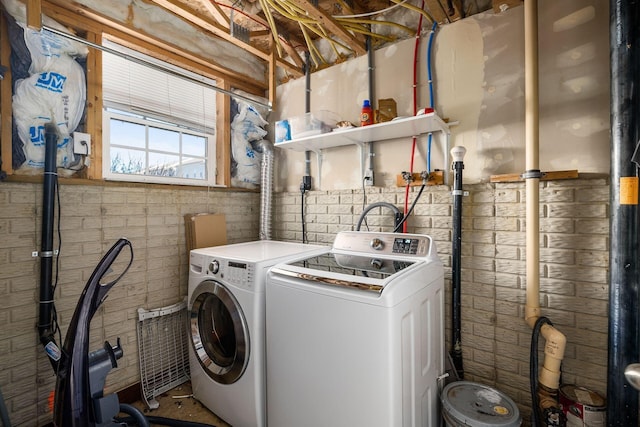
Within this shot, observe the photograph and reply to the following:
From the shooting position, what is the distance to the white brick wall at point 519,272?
1.52 metres

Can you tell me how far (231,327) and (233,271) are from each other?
1.68 ft

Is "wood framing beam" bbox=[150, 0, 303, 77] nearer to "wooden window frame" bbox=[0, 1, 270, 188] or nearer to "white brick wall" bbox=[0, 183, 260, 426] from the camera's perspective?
"wooden window frame" bbox=[0, 1, 270, 188]

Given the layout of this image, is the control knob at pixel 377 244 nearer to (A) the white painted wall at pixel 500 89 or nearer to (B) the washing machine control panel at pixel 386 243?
(B) the washing machine control panel at pixel 386 243

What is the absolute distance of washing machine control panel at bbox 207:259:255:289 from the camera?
1.63 m

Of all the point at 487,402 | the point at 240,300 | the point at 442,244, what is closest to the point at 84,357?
the point at 240,300

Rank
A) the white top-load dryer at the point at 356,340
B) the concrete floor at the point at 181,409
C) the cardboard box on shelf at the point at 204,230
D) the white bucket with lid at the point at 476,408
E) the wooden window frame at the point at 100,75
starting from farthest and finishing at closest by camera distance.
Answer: the cardboard box on shelf at the point at 204,230
the concrete floor at the point at 181,409
the wooden window frame at the point at 100,75
the white bucket with lid at the point at 476,408
the white top-load dryer at the point at 356,340

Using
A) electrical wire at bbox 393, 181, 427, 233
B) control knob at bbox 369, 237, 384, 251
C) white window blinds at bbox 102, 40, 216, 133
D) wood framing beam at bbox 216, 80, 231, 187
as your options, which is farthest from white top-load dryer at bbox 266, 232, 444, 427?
white window blinds at bbox 102, 40, 216, 133

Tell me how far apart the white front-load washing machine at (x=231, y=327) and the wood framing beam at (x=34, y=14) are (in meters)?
1.50

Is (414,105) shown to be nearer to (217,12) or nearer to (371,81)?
(371,81)

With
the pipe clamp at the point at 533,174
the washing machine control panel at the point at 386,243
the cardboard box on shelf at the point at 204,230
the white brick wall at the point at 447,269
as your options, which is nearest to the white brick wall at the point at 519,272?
the white brick wall at the point at 447,269

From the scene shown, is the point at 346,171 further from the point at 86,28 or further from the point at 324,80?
the point at 86,28

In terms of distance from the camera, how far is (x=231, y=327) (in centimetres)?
197

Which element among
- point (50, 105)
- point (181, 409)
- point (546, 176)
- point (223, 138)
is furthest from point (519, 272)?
point (50, 105)

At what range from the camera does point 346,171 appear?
8.24 ft
